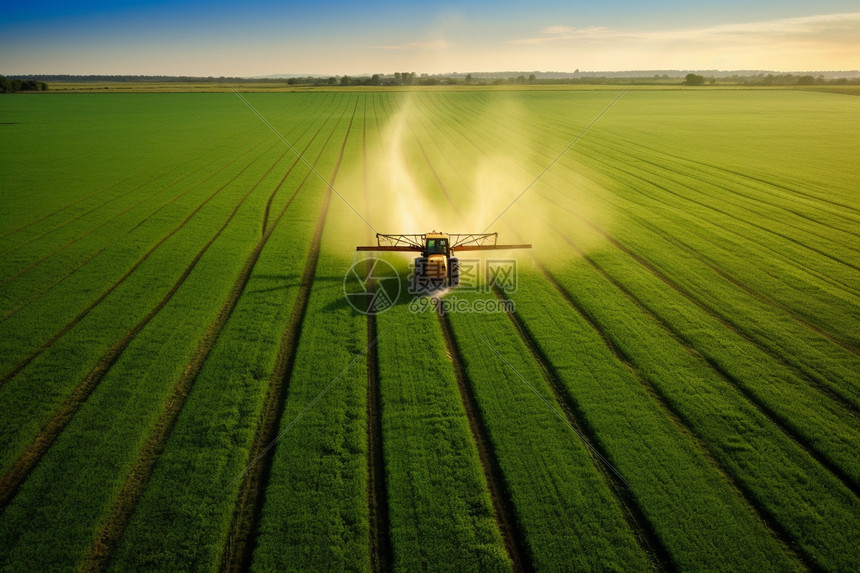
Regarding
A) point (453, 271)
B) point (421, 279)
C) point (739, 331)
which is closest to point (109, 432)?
point (421, 279)

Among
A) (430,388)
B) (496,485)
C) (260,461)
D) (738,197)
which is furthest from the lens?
(738,197)

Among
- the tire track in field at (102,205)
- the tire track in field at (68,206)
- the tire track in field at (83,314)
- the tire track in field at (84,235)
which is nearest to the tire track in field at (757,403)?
the tire track in field at (83,314)

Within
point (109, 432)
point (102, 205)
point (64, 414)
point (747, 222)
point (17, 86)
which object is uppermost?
point (17, 86)

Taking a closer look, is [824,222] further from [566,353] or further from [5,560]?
[5,560]

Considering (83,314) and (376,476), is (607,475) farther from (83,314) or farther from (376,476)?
(83,314)

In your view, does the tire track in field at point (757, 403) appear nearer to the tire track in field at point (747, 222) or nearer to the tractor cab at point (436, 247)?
the tractor cab at point (436, 247)

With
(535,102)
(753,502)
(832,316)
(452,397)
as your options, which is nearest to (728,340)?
(832,316)

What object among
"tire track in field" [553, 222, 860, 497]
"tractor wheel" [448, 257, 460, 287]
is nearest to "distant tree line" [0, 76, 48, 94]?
"tractor wheel" [448, 257, 460, 287]
